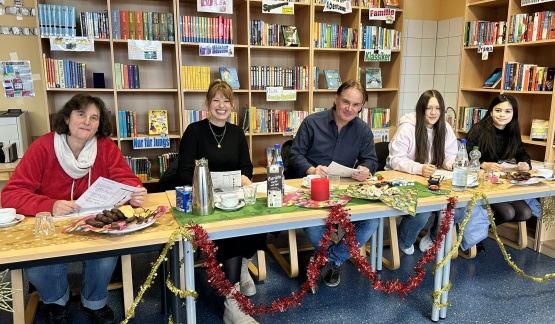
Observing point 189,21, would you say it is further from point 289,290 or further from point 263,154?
point 289,290

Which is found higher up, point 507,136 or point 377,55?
point 377,55

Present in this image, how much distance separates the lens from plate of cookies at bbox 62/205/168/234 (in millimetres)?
1515

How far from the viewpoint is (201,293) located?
2416 millimetres

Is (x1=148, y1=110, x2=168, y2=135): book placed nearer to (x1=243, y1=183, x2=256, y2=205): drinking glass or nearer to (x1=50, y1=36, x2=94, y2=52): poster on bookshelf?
(x1=50, y1=36, x2=94, y2=52): poster on bookshelf

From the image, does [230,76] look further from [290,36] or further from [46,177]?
[46,177]

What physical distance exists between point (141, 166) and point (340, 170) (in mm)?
1960

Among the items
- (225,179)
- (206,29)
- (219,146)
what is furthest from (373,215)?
(206,29)

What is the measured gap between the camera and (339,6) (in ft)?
12.7

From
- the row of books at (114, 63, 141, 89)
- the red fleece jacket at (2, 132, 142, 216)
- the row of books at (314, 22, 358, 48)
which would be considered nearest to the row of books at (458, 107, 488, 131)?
the row of books at (314, 22, 358, 48)

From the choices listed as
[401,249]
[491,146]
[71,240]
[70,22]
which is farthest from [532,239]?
[70,22]

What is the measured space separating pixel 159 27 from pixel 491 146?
106 inches

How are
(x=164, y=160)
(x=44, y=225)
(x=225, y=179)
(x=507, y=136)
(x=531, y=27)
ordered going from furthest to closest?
(x=164, y=160), (x=531, y=27), (x=507, y=136), (x=225, y=179), (x=44, y=225)

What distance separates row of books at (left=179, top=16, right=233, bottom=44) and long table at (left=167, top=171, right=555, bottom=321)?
5.94 ft

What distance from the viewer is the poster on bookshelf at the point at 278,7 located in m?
3.64
